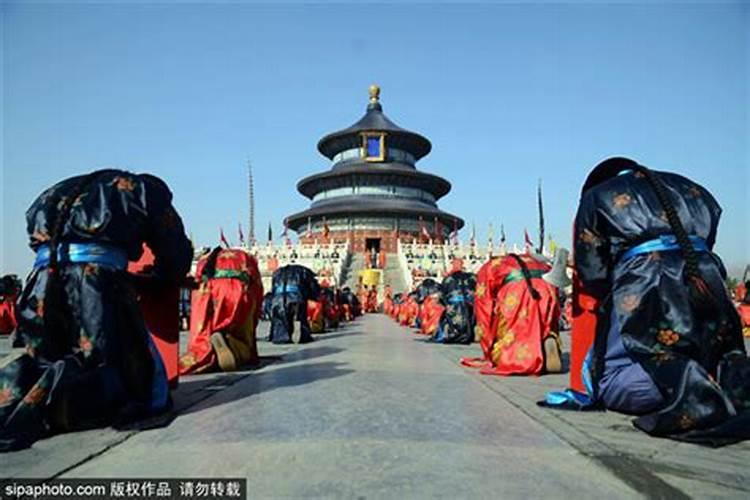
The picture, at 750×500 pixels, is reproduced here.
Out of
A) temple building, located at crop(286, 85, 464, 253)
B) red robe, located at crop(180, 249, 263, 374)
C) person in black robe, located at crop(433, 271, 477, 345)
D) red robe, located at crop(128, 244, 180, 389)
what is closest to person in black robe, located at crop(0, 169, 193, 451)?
red robe, located at crop(128, 244, 180, 389)

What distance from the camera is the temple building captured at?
4881 cm

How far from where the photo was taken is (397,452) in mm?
2955

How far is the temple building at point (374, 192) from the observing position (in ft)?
160

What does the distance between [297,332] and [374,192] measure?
40.8 m

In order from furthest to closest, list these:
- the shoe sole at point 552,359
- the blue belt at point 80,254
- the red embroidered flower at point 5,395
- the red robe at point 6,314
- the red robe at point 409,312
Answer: the red robe at point 409,312 < the red robe at point 6,314 < the shoe sole at point 552,359 < the blue belt at point 80,254 < the red embroidered flower at point 5,395

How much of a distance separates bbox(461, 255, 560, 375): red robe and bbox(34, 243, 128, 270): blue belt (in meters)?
4.42

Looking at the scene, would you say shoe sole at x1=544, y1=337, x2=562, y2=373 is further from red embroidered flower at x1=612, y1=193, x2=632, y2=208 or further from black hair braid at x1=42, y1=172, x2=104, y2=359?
black hair braid at x1=42, y1=172, x2=104, y2=359

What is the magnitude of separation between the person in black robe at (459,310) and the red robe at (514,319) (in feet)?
13.5

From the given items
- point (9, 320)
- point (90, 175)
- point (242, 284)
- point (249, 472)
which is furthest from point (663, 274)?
point (9, 320)

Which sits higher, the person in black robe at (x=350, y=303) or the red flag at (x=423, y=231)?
the red flag at (x=423, y=231)

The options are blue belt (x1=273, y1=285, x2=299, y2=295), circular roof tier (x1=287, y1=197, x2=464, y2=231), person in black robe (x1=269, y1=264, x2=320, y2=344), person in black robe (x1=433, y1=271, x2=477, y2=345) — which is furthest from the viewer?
circular roof tier (x1=287, y1=197, x2=464, y2=231)

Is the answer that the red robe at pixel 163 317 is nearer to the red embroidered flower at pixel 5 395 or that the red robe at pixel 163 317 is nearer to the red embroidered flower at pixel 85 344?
the red embroidered flower at pixel 85 344

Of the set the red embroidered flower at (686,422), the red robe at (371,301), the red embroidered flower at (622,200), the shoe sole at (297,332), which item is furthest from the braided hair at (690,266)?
the red robe at (371,301)

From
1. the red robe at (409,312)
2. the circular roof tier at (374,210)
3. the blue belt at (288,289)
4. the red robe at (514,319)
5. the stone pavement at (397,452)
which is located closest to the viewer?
the stone pavement at (397,452)
